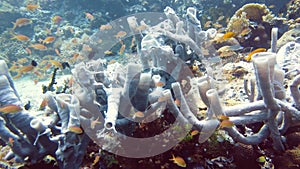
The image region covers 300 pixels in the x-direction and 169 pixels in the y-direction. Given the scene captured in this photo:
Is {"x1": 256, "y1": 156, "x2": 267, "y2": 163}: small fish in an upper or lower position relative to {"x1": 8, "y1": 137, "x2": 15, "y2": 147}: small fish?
lower

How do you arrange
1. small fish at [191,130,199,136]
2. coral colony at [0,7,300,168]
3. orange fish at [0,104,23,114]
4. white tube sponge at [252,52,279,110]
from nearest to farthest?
white tube sponge at [252,52,279,110]
orange fish at [0,104,23,114]
coral colony at [0,7,300,168]
small fish at [191,130,199,136]

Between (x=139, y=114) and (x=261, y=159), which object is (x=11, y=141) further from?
(x=261, y=159)

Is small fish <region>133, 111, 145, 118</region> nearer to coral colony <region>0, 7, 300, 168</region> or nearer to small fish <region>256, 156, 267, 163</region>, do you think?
coral colony <region>0, 7, 300, 168</region>

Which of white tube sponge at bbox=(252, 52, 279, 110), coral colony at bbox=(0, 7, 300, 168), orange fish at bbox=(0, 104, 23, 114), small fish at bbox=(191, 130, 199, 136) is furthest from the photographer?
small fish at bbox=(191, 130, 199, 136)

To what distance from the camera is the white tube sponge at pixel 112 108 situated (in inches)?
98.1

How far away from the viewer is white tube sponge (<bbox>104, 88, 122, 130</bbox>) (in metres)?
2.49

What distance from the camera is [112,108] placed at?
262 centimetres

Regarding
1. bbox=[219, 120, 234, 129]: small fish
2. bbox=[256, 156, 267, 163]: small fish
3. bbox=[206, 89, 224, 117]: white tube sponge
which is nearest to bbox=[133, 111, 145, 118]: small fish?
bbox=[206, 89, 224, 117]: white tube sponge

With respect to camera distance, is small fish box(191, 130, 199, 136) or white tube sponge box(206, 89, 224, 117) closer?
white tube sponge box(206, 89, 224, 117)

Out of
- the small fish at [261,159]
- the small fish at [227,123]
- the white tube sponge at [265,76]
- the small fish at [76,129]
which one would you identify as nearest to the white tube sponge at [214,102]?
the small fish at [227,123]

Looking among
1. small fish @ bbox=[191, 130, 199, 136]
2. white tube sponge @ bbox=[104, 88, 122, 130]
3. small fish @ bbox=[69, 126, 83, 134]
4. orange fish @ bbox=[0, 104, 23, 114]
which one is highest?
orange fish @ bbox=[0, 104, 23, 114]

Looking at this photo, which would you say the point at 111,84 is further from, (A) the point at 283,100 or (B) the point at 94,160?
(A) the point at 283,100

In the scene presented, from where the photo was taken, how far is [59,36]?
1418 cm

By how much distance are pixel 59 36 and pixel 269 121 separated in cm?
1399
